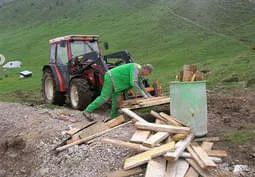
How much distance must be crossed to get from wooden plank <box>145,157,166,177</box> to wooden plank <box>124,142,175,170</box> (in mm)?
87

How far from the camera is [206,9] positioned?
47062mm

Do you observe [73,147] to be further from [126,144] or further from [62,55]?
[62,55]

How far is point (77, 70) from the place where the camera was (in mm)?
10141

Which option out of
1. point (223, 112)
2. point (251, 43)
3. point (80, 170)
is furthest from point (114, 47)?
point (80, 170)

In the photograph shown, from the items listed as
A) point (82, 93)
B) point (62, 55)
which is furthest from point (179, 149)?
point (62, 55)

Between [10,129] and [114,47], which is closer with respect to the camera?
[10,129]

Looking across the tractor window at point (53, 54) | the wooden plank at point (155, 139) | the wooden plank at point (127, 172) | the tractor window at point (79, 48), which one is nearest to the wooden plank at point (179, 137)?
the wooden plank at point (155, 139)

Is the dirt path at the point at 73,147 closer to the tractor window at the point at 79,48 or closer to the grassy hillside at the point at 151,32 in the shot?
the tractor window at the point at 79,48

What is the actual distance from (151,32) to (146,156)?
37.0m

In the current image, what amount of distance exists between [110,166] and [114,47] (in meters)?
33.5

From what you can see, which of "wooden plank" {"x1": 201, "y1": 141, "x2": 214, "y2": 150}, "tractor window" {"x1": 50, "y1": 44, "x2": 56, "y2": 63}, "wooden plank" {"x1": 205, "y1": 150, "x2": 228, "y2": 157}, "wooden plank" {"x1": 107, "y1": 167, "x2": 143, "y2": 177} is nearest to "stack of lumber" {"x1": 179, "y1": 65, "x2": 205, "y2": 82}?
"wooden plank" {"x1": 201, "y1": 141, "x2": 214, "y2": 150}

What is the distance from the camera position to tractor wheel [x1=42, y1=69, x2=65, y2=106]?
11109 millimetres

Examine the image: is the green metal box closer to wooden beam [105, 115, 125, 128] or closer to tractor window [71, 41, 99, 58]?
wooden beam [105, 115, 125, 128]

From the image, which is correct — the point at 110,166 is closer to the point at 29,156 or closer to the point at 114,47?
the point at 29,156
